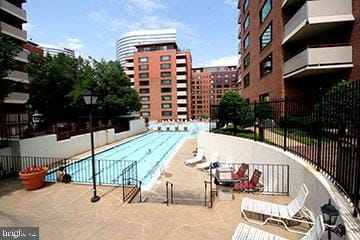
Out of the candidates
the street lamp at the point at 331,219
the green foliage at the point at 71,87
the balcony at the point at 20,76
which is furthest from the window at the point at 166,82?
the street lamp at the point at 331,219

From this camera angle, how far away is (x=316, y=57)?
1272cm

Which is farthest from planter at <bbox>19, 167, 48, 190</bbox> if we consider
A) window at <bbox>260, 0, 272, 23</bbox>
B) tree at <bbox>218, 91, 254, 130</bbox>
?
window at <bbox>260, 0, 272, 23</bbox>

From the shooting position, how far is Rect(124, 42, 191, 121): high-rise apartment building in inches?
2475

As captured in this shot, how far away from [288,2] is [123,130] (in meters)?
21.8

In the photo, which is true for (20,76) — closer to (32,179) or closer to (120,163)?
(120,163)

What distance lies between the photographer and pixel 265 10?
20.2 meters

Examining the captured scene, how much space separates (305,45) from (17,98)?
29.8 meters

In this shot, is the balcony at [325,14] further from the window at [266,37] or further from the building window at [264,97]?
the building window at [264,97]

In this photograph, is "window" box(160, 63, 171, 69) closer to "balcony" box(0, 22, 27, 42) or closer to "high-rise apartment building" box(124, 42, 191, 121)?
"high-rise apartment building" box(124, 42, 191, 121)

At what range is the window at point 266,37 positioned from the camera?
18.8 metres

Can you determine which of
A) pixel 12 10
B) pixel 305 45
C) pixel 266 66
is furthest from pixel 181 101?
pixel 305 45

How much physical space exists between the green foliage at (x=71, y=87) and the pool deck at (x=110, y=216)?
20.5 meters

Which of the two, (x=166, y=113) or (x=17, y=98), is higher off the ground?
(x=17, y=98)

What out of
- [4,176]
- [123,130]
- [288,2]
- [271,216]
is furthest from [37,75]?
[271,216]
